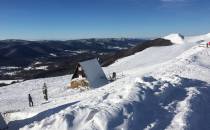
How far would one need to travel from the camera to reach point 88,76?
42.6 metres

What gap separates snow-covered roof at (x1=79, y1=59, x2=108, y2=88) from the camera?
139ft

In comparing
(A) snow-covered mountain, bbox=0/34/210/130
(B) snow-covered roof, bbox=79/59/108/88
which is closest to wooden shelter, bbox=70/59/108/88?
A: (B) snow-covered roof, bbox=79/59/108/88

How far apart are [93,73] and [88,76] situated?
126 cm

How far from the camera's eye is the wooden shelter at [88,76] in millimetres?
42469

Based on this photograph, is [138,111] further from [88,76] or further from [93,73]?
[93,73]

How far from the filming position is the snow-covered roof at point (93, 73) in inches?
1670

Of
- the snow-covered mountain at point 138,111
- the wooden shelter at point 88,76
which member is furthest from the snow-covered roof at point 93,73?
the snow-covered mountain at point 138,111

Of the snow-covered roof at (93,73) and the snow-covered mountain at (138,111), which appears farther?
the snow-covered roof at (93,73)

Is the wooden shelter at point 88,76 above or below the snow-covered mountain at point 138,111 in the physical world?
below

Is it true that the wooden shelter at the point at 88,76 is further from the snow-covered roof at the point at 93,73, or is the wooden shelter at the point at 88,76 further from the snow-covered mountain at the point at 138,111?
the snow-covered mountain at the point at 138,111

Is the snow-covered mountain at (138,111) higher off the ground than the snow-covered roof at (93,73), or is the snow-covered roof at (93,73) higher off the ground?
the snow-covered mountain at (138,111)

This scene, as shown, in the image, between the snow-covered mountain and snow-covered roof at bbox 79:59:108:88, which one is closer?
the snow-covered mountain

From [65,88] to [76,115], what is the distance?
31198 millimetres

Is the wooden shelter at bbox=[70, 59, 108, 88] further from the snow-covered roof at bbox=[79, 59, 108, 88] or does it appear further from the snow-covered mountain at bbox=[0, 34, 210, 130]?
the snow-covered mountain at bbox=[0, 34, 210, 130]
